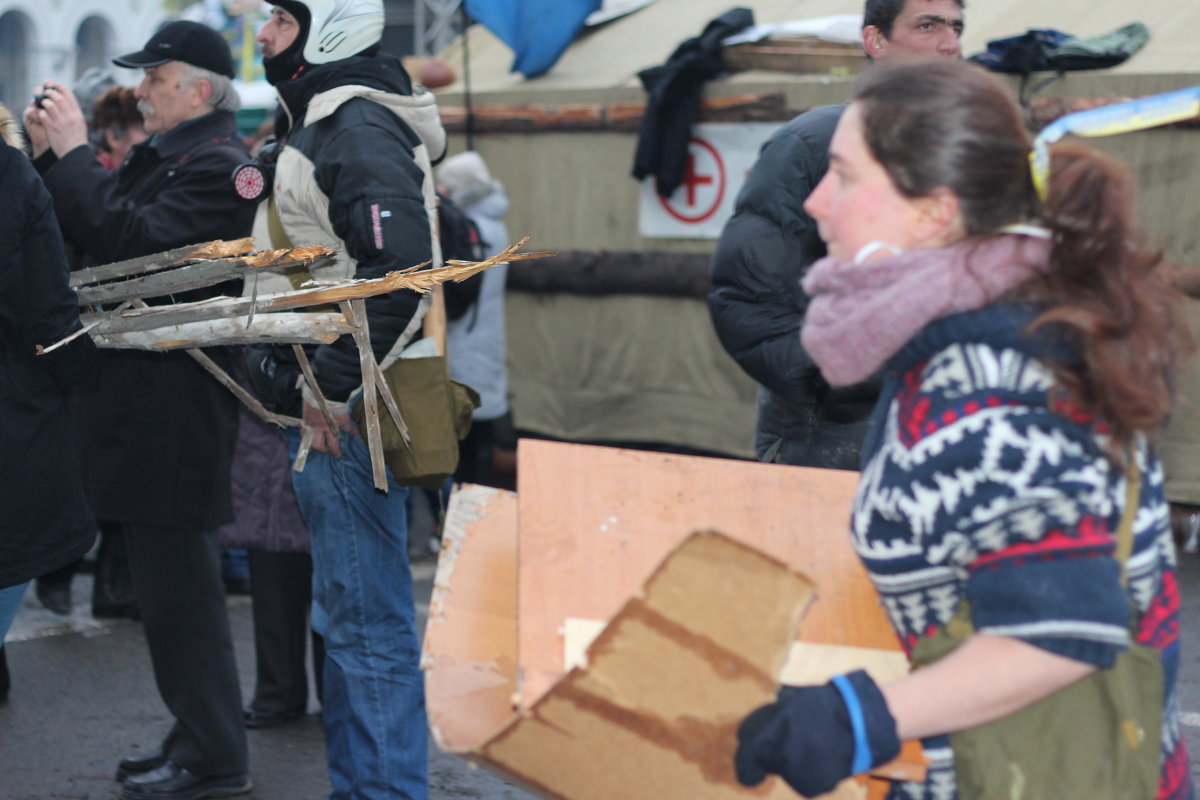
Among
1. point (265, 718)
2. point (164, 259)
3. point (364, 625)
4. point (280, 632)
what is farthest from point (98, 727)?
point (164, 259)

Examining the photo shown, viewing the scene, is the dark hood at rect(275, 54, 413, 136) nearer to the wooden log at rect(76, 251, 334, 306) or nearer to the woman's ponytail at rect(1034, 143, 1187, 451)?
the wooden log at rect(76, 251, 334, 306)

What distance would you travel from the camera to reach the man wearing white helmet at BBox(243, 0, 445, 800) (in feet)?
10.8

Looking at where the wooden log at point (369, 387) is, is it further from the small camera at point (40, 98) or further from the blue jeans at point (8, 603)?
the small camera at point (40, 98)

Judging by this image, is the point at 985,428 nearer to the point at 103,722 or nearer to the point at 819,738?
the point at 819,738

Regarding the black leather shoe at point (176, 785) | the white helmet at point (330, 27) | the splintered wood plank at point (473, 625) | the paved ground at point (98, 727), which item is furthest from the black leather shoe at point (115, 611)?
the splintered wood plank at point (473, 625)

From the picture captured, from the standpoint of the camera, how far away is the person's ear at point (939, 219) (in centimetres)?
162

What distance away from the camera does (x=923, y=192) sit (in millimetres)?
1613

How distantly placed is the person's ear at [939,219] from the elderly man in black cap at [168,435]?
2640 mm

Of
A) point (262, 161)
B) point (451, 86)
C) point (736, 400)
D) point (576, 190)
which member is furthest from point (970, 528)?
point (451, 86)

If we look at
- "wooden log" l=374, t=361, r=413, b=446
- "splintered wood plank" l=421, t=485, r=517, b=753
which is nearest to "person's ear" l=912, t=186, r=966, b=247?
"splintered wood plank" l=421, t=485, r=517, b=753

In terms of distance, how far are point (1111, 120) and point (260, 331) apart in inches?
72.4

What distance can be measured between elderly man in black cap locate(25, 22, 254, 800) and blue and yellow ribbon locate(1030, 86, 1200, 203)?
2.72 meters

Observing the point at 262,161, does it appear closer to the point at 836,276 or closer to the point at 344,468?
the point at 344,468

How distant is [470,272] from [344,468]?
79 cm
